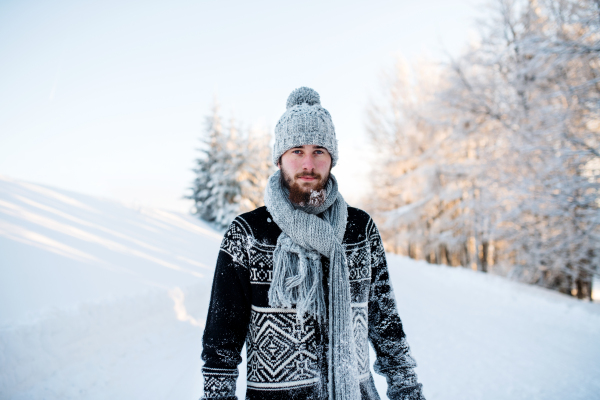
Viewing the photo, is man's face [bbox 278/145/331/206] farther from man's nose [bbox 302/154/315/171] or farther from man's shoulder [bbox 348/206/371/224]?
man's shoulder [bbox 348/206/371/224]

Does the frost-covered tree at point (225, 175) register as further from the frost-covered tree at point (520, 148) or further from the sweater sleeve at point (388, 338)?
the sweater sleeve at point (388, 338)

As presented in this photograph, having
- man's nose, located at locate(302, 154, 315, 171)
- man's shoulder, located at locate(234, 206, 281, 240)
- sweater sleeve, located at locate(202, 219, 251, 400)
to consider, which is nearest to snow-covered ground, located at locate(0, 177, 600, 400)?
sweater sleeve, located at locate(202, 219, 251, 400)

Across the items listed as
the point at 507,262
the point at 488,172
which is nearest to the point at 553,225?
the point at 488,172

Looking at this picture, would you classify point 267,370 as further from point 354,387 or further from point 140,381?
point 140,381

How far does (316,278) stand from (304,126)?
2.70ft

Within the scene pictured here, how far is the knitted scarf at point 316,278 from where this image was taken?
143 cm

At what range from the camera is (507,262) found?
13148mm

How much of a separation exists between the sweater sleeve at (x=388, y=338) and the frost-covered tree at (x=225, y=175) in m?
16.7

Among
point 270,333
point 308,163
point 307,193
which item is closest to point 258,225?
point 307,193

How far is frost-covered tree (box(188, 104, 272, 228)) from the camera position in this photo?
19.0 meters

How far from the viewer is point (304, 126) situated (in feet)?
5.59

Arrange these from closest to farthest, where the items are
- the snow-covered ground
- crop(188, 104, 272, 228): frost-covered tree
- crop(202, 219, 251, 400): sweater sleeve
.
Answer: crop(202, 219, 251, 400): sweater sleeve
the snow-covered ground
crop(188, 104, 272, 228): frost-covered tree

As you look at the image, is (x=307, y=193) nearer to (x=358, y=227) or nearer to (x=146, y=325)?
(x=358, y=227)

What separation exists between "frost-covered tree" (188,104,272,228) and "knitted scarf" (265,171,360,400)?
55.0 feet
